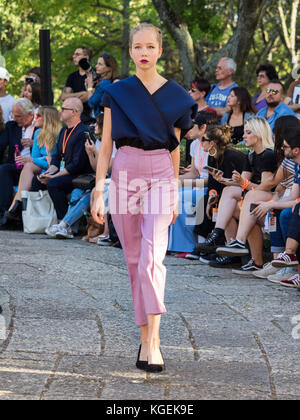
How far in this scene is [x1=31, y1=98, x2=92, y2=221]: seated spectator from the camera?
37.6 ft

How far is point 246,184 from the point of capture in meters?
8.91

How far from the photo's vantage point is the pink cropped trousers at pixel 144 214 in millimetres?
5008

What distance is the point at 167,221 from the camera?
16.7ft

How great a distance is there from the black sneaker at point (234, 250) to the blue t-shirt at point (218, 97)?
3463 mm

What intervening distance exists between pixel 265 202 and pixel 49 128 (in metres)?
4.57

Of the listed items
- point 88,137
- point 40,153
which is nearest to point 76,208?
point 88,137

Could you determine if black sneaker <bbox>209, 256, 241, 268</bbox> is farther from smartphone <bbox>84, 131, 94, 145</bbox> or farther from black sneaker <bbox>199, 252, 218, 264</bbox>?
smartphone <bbox>84, 131, 94, 145</bbox>

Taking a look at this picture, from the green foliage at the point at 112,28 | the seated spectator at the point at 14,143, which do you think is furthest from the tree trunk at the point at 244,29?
the seated spectator at the point at 14,143

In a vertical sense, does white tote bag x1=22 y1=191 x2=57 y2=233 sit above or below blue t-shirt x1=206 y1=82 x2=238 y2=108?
below

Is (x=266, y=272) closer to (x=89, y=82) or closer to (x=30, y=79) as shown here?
(x=89, y=82)

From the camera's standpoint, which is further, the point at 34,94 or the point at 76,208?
the point at 34,94

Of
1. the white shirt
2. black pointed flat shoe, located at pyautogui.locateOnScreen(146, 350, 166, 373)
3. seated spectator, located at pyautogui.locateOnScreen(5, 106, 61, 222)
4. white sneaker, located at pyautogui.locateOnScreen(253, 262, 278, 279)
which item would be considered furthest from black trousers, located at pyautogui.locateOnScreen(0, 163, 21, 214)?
black pointed flat shoe, located at pyautogui.locateOnScreen(146, 350, 166, 373)

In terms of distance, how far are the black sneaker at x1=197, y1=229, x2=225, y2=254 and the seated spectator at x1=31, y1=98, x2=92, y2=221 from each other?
278 centimetres

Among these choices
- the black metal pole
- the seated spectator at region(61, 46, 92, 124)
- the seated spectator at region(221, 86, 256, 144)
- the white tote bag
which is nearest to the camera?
the seated spectator at region(221, 86, 256, 144)
